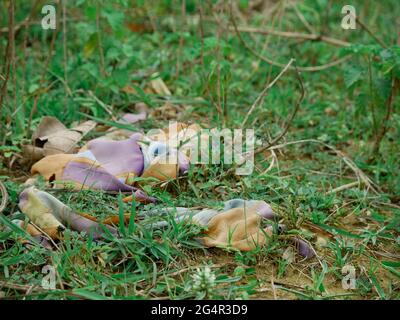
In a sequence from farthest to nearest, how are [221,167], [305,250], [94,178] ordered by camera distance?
[221,167], [94,178], [305,250]

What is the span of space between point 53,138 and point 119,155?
1.16 feet

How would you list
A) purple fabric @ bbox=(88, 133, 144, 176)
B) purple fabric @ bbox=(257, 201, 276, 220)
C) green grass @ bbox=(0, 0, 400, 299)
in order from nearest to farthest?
green grass @ bbox=(0, 0, 400, 299)
purple fabric @ bbox=(257, 201, 276, 220)
purple fabric @ bbox=(88, 133, 144, 176)

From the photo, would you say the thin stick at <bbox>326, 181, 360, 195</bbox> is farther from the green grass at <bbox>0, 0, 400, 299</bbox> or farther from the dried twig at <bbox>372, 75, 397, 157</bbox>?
the dried twig at <bbox>372, 75, 397, 157</bbox>

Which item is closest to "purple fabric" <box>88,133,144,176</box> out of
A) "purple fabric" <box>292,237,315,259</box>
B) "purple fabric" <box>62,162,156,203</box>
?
"purple fabric" <box>62,162,156,203</box>

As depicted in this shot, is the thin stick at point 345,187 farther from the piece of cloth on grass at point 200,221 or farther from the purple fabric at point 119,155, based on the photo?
the purple fabric at point 119,155

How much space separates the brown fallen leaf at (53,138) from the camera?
2.97m

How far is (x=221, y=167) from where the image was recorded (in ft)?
9.33

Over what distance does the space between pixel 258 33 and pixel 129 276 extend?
2617 millimetres

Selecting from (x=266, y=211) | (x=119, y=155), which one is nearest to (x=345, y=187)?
(x=266, y=211)

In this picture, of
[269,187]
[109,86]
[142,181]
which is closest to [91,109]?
[109,86]

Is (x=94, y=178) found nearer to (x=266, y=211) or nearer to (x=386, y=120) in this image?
(x=266, y=211)

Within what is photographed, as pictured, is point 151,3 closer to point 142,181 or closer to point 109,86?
point 109,86

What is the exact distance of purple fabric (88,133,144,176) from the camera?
2813 mm

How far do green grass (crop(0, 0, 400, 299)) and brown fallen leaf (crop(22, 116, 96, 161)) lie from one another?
0.22 feet
